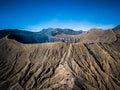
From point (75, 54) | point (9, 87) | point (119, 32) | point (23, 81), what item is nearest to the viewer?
point (9, 87)

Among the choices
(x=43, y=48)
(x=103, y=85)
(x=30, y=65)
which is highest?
(x=43, y=48)

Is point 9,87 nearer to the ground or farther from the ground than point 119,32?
nearer to the ground

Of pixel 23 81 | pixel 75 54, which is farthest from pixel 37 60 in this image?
pixel 75 54

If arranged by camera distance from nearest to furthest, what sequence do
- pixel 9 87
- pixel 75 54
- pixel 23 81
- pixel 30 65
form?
pixel 9 87 → pixel 23 81 → pixel 30 65 → pixel 75 54

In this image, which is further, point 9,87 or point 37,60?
point 37,60

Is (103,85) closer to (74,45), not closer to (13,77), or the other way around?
(74,45)

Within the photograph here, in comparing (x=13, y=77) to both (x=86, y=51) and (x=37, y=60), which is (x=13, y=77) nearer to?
(x=37, y=60)
